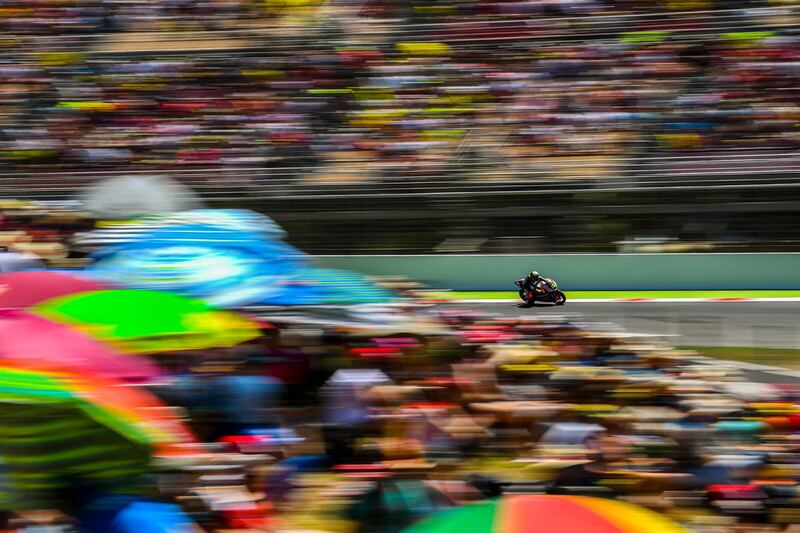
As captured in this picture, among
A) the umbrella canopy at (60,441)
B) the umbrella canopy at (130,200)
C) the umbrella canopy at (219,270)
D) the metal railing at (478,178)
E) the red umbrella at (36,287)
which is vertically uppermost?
the metal railing at (478,178)

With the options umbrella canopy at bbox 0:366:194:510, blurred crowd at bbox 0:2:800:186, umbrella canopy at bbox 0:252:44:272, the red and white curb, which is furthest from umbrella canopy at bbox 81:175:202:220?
blurred crowd at bbox 0:2:800:186

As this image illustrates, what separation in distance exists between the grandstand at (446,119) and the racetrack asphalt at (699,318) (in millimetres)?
1417

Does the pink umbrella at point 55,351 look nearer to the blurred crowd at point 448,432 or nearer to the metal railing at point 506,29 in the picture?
the blurred crowd at point 448,432

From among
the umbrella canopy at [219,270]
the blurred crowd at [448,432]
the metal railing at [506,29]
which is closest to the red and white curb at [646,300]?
the metal railing at [506,29]

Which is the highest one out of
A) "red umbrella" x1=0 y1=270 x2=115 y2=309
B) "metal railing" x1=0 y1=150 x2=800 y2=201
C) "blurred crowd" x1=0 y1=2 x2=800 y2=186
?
"blurred crowd" x1=0 y1=2 x2=800 y2=186

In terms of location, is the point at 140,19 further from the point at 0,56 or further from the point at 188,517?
the point at 188,517

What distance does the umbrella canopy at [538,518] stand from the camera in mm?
2674

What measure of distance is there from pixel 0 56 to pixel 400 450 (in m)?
15.5

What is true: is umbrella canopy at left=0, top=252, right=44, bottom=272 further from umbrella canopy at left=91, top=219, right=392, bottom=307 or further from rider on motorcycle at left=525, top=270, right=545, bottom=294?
rider on motorcycle at left=525, top=270, right=545, bottom=294

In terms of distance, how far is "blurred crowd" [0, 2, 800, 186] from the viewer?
14.3m

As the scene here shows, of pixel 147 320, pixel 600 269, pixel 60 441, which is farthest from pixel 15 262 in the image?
pixel 600 269

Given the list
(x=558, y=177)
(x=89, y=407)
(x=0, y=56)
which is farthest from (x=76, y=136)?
(x=89, y=407)

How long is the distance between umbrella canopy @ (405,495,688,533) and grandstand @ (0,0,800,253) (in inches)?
437

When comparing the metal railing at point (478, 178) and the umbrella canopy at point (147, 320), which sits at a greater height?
the metal railing at point (478, 178)
